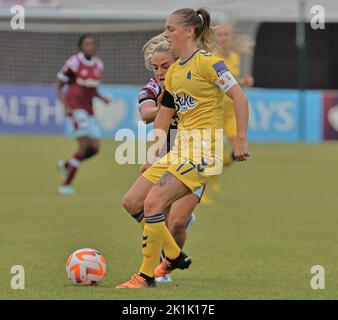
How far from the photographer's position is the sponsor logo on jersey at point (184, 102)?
24.4 feet

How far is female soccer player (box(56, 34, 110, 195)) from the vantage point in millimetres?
15594

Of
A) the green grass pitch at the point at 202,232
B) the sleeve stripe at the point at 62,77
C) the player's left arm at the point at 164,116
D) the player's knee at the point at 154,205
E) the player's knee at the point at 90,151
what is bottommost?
the green grass pitch at the point at 202,232

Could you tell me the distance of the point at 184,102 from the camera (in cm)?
748

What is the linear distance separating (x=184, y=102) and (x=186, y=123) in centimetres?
16

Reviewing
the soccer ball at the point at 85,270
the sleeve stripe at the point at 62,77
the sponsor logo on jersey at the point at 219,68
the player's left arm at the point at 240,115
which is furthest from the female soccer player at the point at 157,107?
the sleeve stripe at the point at 62,77

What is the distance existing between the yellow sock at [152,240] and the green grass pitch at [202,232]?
213 millimetres

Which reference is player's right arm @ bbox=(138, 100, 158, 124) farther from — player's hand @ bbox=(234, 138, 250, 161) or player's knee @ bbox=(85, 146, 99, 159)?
player's knee @ bbox=(85, 146, 99, 159)

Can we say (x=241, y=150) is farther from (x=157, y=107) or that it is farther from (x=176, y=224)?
(x=176, y=224)

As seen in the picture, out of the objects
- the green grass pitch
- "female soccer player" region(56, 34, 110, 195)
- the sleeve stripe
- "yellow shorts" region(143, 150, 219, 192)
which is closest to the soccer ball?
the green grass pitch

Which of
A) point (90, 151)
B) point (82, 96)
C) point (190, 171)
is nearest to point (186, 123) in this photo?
point (190, 171)

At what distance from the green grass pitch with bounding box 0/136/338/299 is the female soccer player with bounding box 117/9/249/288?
46cm

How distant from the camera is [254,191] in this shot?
15719mm

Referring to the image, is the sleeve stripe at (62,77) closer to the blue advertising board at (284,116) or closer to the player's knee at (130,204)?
the player's knee at (130,204)
